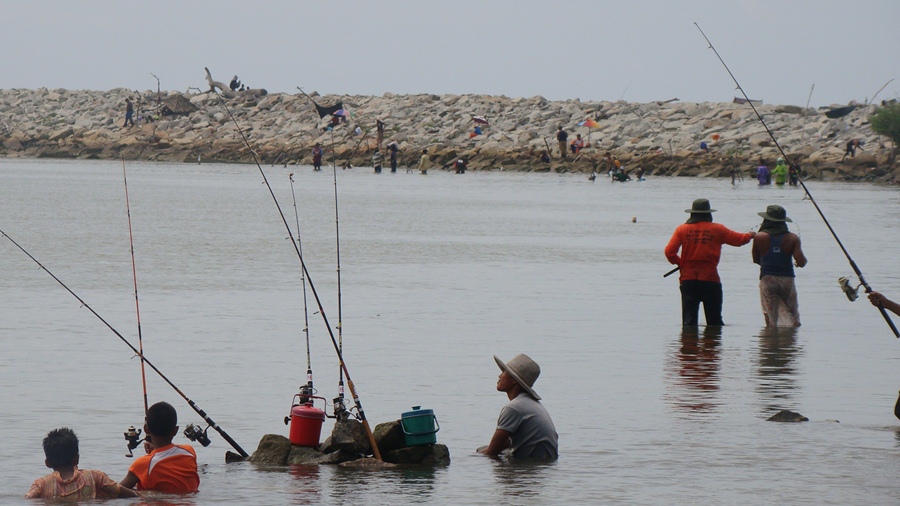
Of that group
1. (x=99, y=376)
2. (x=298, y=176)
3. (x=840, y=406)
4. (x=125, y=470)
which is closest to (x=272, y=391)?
(x=99, y=376)

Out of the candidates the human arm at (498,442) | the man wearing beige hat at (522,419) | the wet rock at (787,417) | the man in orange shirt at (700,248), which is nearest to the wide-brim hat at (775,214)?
the man in orange shirt at (700,248)

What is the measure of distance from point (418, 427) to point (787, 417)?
2.96 m

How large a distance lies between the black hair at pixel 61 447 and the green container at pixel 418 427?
7.21 feet

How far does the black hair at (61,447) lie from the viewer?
7.36 m

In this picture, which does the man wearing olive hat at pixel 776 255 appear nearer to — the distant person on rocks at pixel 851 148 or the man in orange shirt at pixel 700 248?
the man in orange shirt at pixel 700 248

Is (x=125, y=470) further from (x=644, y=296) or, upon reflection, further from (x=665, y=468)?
(x=644, y=296)

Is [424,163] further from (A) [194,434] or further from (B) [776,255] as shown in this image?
(A) [194,434]

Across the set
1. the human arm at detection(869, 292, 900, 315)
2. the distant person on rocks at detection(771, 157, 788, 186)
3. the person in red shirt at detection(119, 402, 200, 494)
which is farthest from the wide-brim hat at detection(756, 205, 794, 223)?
the distant person on rocks at detection(771, 157, 788, 186)

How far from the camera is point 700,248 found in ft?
46.0

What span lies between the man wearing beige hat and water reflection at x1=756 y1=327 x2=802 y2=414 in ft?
8.37

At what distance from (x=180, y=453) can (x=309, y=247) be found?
1860 cm

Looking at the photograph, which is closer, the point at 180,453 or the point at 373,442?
the point at 180,453

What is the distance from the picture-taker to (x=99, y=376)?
12.4m

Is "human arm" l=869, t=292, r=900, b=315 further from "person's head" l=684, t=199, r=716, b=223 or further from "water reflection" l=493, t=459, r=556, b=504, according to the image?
"person's head" l=684, t=199, r=716, b=223
